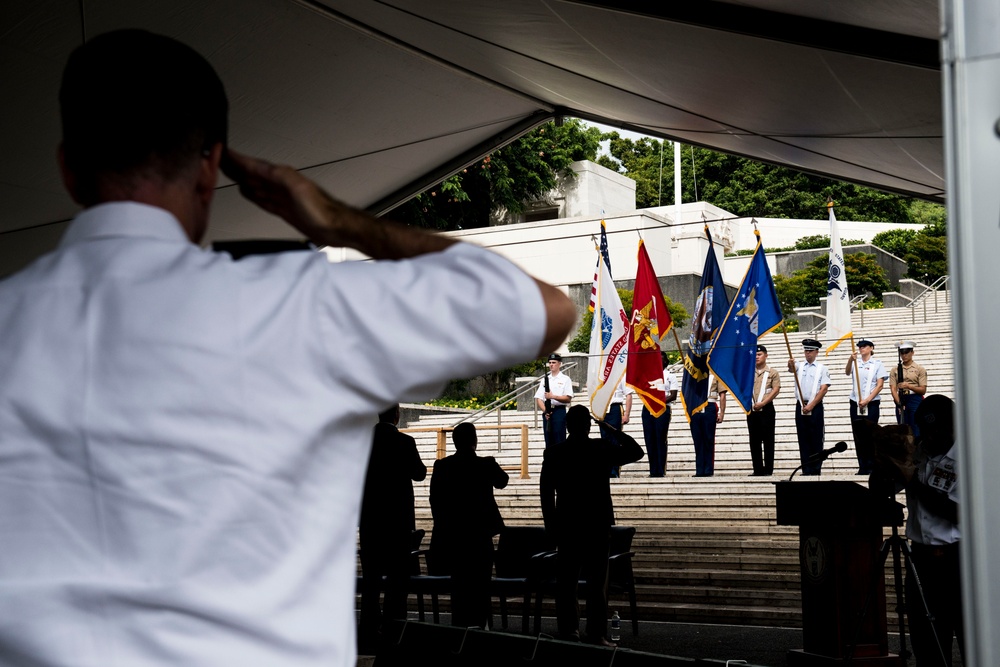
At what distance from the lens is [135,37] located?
1.08 m

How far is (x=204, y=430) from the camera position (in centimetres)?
98

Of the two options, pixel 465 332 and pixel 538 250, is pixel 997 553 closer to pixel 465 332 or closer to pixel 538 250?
pixel 465 332

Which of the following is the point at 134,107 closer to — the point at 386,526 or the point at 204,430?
the point at 204,430

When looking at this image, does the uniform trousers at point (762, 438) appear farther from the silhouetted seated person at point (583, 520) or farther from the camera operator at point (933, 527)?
the camera operator at point (933, 527)

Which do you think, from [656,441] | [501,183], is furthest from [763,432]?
[501,183]

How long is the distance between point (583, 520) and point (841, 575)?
6.91ft

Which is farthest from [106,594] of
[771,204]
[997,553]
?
[771,204]

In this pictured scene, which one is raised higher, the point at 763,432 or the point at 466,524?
the point at 763,432

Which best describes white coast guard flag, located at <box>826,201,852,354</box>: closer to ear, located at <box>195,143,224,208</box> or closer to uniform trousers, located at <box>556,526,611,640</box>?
uniform trousers, located at <box>556,526,611,640</box>

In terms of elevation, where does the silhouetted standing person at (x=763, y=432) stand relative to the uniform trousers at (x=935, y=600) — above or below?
above

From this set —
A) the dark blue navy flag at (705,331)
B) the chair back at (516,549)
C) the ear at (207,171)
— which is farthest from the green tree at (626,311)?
the ear at (207,171)

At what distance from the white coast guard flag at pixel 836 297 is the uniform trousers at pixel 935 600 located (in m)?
7.84

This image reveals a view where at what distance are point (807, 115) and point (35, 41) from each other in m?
4.92

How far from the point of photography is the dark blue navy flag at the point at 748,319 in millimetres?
12656
